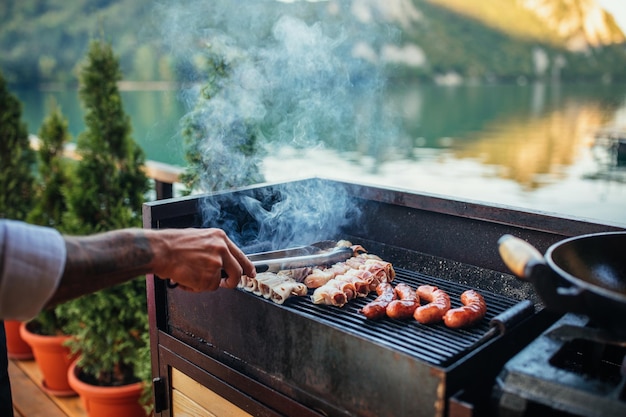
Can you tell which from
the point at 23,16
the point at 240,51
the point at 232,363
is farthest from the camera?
the point at 23,16

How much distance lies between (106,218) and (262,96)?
1.81 m

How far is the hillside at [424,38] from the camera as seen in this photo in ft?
55.7

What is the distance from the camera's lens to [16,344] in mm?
5359

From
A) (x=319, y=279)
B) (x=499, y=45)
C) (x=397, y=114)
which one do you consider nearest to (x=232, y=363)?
(x=319, y=279)

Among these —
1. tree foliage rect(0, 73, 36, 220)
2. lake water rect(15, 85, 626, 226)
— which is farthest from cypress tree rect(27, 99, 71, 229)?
lake water rect(15, 85, 626, 226)

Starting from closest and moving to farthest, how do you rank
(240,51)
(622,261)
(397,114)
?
(622,261)
(240,51)
(397,114)

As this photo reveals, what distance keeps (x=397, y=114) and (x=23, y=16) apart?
2578 cm

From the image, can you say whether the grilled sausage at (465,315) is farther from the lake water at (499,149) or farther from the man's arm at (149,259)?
the lake water at (499,149)

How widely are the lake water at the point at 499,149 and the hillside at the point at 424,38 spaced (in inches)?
92.6

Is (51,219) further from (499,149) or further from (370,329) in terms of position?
(499,149)

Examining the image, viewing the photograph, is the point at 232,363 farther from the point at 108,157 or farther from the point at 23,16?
the point at 23,16

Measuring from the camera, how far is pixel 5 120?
619cm

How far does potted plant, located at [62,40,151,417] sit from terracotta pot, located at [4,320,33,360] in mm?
1003

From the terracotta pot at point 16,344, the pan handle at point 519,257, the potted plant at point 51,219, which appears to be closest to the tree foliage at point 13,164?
the potted plant at point 51,219
